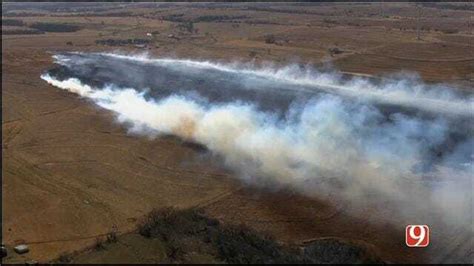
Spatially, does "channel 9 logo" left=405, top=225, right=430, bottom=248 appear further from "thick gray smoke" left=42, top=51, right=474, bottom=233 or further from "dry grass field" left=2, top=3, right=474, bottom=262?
"thick gray smoke" left=42, top=51, right=474, bottom=233

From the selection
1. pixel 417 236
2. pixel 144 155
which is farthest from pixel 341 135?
pixel 144 155

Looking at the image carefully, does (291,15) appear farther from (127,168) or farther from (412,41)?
(127,168)

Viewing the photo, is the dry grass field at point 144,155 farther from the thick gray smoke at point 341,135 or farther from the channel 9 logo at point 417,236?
the thick gray smoke at point 341,135

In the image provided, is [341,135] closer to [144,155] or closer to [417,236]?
[417,236]

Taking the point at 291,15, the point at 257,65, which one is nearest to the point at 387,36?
the point at 257,65

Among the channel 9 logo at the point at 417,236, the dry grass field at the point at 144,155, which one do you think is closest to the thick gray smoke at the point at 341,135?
the channel 9 logo at the point at 417,236

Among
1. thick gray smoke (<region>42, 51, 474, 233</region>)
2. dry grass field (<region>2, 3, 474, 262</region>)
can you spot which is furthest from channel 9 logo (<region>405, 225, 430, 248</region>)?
thick gray smoke (<region>42, 51, 474, 233</region>)
